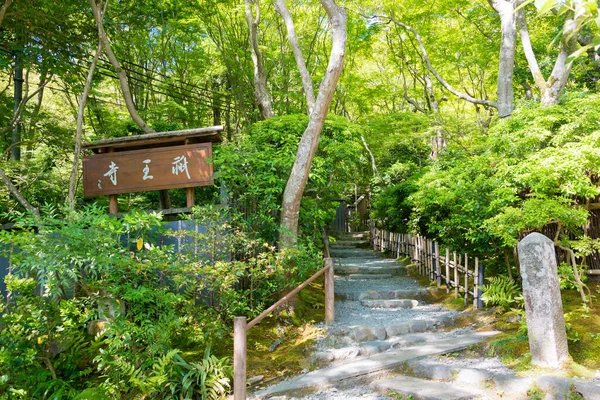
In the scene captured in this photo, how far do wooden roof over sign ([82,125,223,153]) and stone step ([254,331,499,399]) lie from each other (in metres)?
4.28

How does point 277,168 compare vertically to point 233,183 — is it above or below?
above

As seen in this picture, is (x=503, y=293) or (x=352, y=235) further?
(x=352, y=235)

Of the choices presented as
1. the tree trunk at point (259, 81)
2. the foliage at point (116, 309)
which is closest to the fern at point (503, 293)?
the foliage at point (116, 309)

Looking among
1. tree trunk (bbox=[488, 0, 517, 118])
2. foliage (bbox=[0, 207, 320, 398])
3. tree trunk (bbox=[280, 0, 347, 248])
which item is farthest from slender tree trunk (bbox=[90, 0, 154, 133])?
tree trunk (bbox=[488, 0, 517, 118])

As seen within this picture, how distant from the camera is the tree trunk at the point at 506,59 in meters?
10.1

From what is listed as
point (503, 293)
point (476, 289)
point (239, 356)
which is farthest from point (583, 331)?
point (239, 356)

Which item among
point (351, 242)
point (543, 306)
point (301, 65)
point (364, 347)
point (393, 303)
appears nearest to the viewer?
point (543, 306)

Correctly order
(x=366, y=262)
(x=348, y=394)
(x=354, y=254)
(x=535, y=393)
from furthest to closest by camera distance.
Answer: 1. (x=354, y=254)
2. (x=366, y=262)
3. (x=348, y=394)
4. (x=535, y=393)

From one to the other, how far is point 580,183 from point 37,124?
11614 millimetres

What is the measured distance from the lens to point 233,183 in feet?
25.8

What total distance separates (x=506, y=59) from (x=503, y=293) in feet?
18.7

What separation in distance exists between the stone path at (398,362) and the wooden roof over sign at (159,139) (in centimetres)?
408

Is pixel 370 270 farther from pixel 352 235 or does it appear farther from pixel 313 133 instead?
pixel 352 235

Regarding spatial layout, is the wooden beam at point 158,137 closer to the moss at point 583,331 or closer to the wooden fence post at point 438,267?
the wooden fence post at point 438,267
